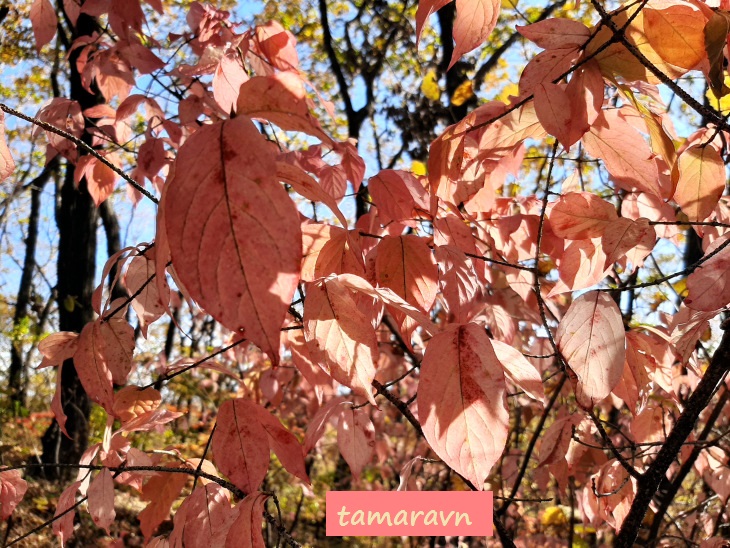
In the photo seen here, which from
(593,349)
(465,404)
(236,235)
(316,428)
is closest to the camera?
(236,235)

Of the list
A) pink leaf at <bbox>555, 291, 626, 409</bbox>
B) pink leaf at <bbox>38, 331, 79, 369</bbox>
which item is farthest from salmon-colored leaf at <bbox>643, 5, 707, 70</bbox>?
pink leaf at <bbox>38, 331, 79, 369</bbox>

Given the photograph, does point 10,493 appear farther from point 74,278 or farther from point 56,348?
point 74,278

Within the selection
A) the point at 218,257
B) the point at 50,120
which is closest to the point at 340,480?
the point at 50,120

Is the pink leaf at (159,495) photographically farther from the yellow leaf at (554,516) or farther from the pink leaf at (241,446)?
the yellow leaf at (554,516)

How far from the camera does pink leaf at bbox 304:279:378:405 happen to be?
575 millimetres

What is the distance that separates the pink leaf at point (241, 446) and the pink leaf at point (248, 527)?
0.04 metres

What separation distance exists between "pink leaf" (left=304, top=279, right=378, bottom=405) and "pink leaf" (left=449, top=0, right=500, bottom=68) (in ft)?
0.96

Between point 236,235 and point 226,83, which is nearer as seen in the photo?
point 236,235

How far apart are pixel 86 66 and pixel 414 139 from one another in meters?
1.85

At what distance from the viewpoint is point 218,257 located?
1.17 ft

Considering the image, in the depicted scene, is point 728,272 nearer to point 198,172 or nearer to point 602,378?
point 602,378

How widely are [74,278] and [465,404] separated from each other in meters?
4.14

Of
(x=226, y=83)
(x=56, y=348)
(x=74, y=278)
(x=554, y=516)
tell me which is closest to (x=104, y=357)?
(x=56, y=348)

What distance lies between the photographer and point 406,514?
815 millimetres
